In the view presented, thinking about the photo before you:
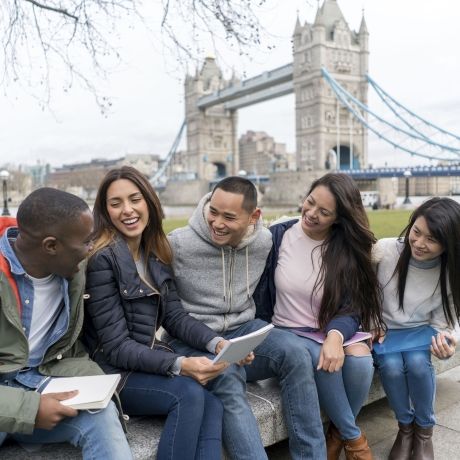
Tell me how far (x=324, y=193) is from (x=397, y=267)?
495 mm

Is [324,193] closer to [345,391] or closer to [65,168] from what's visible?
[345,391]

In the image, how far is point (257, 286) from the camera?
8.20 ft

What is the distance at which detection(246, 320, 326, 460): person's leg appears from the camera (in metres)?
2.00

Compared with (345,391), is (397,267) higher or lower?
higher

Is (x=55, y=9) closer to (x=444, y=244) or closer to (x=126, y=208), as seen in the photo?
(x=126, y=208)

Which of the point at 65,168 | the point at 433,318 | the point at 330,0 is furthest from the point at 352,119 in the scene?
the point at 65,168

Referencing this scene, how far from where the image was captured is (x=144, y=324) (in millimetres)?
2088

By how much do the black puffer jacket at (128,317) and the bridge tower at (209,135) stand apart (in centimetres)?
5964

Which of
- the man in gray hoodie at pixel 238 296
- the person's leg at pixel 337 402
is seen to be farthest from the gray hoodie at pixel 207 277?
the person's leg at pixel 337 402

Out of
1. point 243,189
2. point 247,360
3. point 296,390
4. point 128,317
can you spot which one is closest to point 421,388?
point 296,390

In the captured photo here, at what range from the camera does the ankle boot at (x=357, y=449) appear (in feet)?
6.88

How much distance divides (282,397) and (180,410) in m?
0.48

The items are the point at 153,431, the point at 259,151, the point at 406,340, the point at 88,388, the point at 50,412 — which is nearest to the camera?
the point at 50,412

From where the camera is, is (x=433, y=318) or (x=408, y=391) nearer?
(x=408, y=391)
